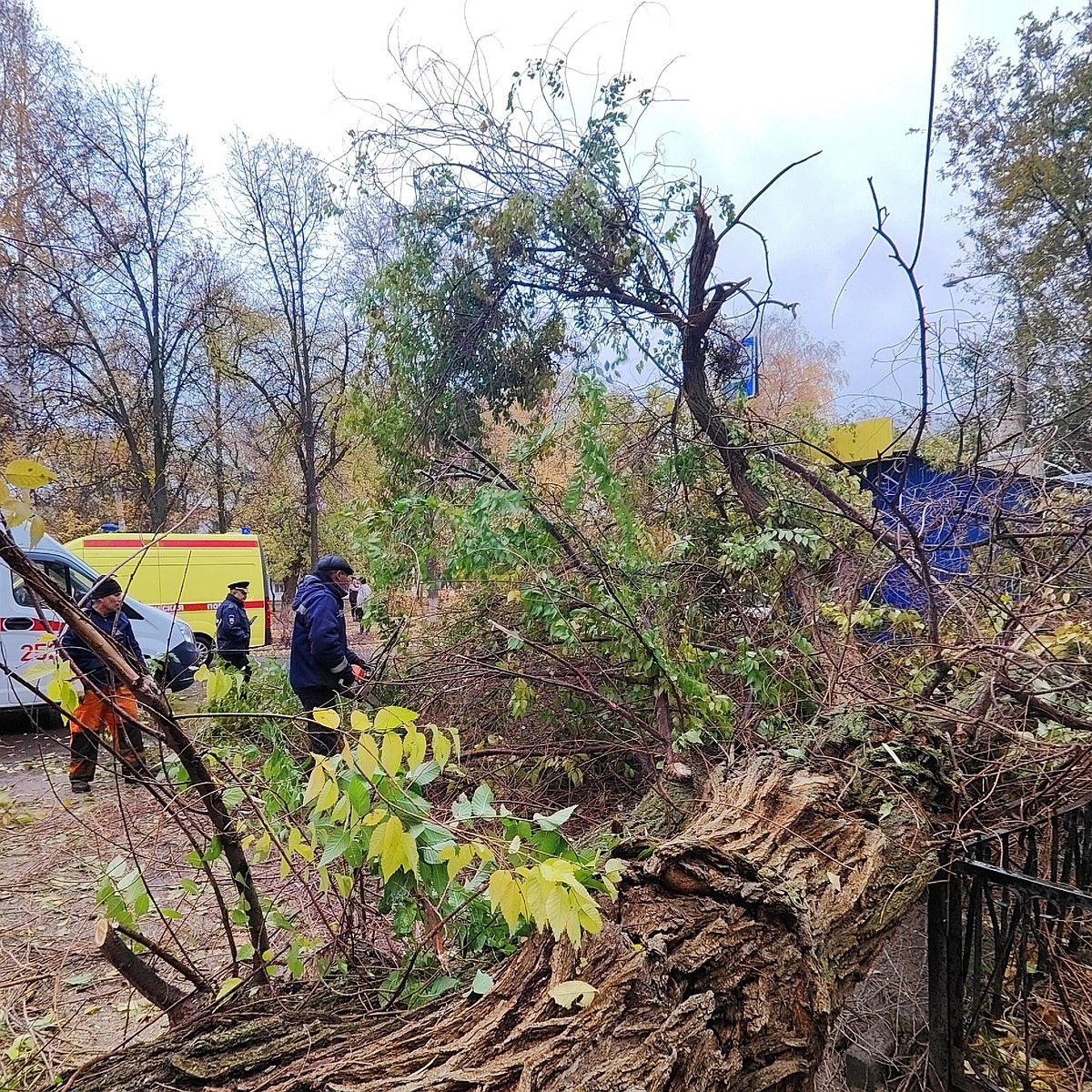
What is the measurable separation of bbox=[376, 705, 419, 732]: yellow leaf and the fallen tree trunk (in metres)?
0.60

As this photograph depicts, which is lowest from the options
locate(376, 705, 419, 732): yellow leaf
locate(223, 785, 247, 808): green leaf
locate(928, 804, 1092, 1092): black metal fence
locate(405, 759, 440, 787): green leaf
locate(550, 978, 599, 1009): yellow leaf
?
locate(928, 804, 1092, 1092): black metal fence

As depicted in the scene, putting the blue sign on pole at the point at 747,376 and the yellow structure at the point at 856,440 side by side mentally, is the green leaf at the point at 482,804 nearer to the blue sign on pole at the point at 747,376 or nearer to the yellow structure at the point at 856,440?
the yellow structure at the point at 856,440

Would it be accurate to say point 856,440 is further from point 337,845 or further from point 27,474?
point 27,474

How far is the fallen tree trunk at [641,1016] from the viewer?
1.22m

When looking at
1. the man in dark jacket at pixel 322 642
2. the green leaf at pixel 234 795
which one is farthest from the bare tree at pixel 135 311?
the green leaf at pixel 234 795

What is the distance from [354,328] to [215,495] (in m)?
7.25

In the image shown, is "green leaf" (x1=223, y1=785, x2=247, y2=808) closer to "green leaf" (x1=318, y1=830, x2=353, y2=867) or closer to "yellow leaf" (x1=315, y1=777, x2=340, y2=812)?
"green leaf" (x1=318, y1=830, x2=353, y2=867)

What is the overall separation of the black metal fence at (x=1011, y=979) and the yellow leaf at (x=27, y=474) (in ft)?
9.61

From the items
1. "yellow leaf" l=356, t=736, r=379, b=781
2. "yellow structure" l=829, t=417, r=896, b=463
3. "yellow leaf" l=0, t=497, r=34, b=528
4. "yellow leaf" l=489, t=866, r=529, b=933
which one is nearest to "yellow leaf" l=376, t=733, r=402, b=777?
"yellow leaf" l=356, t=736, r=379, b=781

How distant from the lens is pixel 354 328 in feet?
56.5

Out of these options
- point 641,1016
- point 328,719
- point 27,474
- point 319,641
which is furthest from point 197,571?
point 641,1016

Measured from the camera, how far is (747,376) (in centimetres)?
604

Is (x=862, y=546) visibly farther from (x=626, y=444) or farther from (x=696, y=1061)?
(x=696, y=1061)

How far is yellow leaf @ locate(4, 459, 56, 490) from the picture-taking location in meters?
1.29
